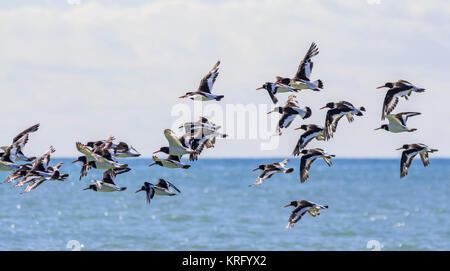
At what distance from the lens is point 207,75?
24281 mm

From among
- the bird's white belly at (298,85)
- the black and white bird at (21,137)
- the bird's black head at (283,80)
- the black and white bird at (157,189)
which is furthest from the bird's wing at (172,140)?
the black and white bird at (21,137)

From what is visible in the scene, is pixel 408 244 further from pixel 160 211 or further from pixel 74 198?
pixel 74 198

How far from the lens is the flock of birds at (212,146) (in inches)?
874

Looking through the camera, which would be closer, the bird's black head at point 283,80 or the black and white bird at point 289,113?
the black and white bird at point 289,113

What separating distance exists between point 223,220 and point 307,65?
4275 cm

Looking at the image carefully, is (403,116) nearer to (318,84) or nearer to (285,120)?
(318,84)

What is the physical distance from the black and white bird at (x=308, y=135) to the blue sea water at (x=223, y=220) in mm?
29896

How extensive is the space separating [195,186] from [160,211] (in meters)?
36.2

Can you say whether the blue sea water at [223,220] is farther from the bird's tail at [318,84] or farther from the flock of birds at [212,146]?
the bird's tail at [318,84]

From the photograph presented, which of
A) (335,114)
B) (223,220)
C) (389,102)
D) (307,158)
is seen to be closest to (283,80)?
(335,114)

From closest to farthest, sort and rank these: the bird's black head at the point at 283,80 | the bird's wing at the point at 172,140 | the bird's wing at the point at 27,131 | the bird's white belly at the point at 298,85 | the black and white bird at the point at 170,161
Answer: the bird's wing at the point at 172,140, the black and white bird at the point at 170,161, the bird's white belly at the point at 298,85, the bird's black head at the point at 283,80, the bird's wing at the point at 27,131

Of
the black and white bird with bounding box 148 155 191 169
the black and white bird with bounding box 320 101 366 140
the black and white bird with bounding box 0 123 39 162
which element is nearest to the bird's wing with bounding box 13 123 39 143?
the black and white bird with bounding box 0 123 39 162

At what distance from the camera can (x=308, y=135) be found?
74.9ft
